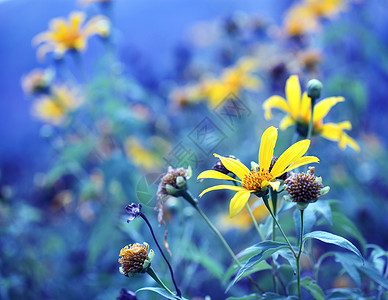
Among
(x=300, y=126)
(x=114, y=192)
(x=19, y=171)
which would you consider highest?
(x=19, y=171)

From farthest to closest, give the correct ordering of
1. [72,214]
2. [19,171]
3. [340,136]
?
[19,171] → [72,214] → [340,136]

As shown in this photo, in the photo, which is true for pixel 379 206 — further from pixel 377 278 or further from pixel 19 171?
pixel 19 171

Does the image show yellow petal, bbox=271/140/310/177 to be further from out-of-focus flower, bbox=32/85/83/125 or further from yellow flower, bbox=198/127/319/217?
out-of-focus flower, bbox=32/85/83/125

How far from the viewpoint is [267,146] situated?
60 centimetres

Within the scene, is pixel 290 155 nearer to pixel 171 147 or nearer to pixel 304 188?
pixel 304 188

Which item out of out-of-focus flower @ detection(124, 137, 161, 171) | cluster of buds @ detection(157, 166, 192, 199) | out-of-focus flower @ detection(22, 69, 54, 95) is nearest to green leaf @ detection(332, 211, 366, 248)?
cluster of buds @ detection(157, 166, 192, 199)

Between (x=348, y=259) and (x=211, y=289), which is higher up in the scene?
(x=211, y=289)

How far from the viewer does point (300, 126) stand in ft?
2.73

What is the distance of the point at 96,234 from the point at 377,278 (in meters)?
1.02

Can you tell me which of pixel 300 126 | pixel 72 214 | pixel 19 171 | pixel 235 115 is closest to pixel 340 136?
pixel 300 126

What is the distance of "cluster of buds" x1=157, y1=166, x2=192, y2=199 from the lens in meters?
0.63

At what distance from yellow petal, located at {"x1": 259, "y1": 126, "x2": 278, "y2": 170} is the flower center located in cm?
1

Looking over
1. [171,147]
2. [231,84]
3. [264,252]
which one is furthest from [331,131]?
[171,147]

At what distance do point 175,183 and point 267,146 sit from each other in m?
0.17
